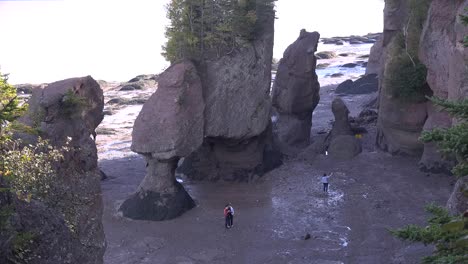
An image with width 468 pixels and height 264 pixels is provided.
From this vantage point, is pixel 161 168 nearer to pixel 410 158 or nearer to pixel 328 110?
pixel 410 158

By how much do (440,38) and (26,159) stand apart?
23232 mm

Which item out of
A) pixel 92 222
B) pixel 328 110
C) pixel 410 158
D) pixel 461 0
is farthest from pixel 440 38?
pixel 328 110

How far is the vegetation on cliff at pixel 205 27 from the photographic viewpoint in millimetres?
29984

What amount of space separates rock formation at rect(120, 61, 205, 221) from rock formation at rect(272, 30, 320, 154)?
1063cm

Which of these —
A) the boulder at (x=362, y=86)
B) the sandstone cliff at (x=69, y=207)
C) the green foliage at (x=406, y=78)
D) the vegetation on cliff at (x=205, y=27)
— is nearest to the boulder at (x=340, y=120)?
the green foliage at (x=406, y=78)

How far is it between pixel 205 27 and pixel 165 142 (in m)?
7.17

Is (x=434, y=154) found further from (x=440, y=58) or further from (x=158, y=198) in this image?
(x=158, y=198)

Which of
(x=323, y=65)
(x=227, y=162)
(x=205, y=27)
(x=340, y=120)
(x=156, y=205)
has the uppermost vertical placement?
(x=205, y=27)

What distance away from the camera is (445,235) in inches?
318

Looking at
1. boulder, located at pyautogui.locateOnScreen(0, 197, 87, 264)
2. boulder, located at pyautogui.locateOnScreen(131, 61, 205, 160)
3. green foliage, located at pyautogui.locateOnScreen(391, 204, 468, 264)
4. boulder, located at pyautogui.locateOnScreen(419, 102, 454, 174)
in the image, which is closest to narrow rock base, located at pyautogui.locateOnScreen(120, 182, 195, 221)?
boulder, located at pyautogui.locateOnScreen(131, 61, 205, 160)

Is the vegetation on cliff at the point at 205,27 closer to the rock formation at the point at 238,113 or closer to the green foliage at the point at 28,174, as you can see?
the rock formation at the point at 238,113

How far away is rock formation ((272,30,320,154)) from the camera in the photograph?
3803cm

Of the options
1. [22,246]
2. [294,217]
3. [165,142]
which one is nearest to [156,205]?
[165,142]

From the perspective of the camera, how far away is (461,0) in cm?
2645
